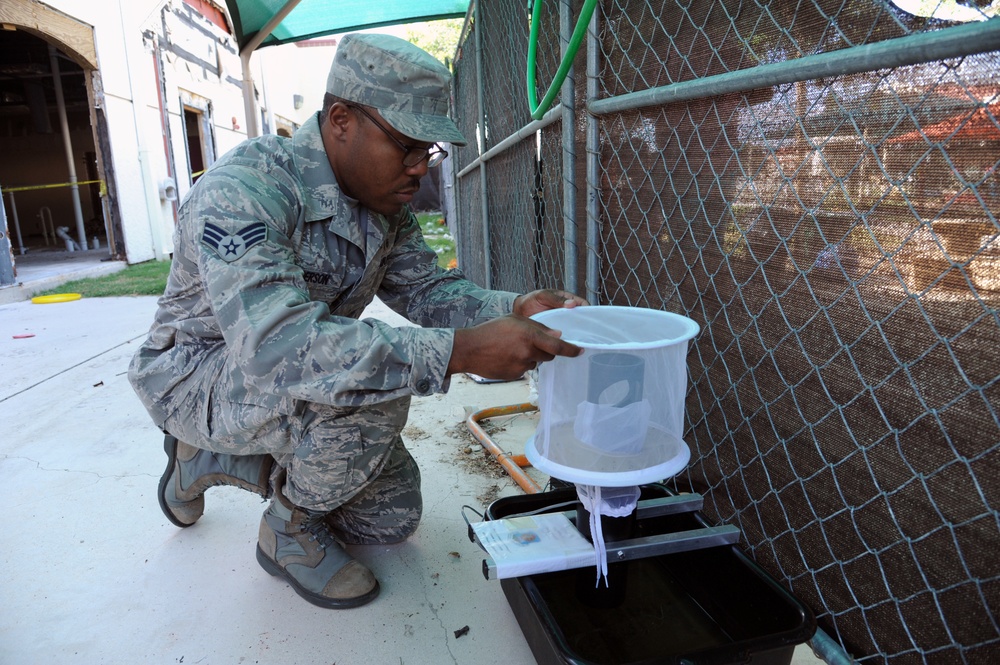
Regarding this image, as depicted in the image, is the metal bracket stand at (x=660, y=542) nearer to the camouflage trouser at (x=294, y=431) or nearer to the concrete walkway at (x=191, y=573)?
the concrete walkway at (x=191, y=573)

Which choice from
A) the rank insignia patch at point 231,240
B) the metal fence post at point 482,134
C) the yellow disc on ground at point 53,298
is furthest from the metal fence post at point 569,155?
the yellow disc on ground at point 53,298

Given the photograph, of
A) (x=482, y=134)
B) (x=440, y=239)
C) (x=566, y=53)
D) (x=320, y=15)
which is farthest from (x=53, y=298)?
(x=566, y=53)

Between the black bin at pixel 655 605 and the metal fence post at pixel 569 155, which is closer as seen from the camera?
the black bin at pixel 655 605

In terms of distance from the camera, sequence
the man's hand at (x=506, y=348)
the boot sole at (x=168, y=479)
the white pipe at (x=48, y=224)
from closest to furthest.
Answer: the man's hand at (x=506, y=348), the boot sole at (x=168, y=479), the white pipe at (x=48, y=224)

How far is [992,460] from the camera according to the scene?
3.31ft

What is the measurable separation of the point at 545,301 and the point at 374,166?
57cm

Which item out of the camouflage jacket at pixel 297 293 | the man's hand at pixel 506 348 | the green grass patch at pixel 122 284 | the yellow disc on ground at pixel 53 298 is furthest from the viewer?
the green grass patch at pixel 122 284

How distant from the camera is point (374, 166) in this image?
1642 millimetres

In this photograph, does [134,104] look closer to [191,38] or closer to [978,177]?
[191,38]

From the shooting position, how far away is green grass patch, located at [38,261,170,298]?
276 inches

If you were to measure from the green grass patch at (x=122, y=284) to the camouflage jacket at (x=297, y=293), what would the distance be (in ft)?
18.3

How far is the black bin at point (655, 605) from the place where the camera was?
4.30ft

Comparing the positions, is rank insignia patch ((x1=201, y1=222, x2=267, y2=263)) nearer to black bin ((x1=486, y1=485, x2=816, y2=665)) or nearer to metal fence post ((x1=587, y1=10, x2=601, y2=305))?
black bin ((x1=486, y1=485, x2=816, y2=665))

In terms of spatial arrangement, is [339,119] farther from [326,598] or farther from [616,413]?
[326,598]
